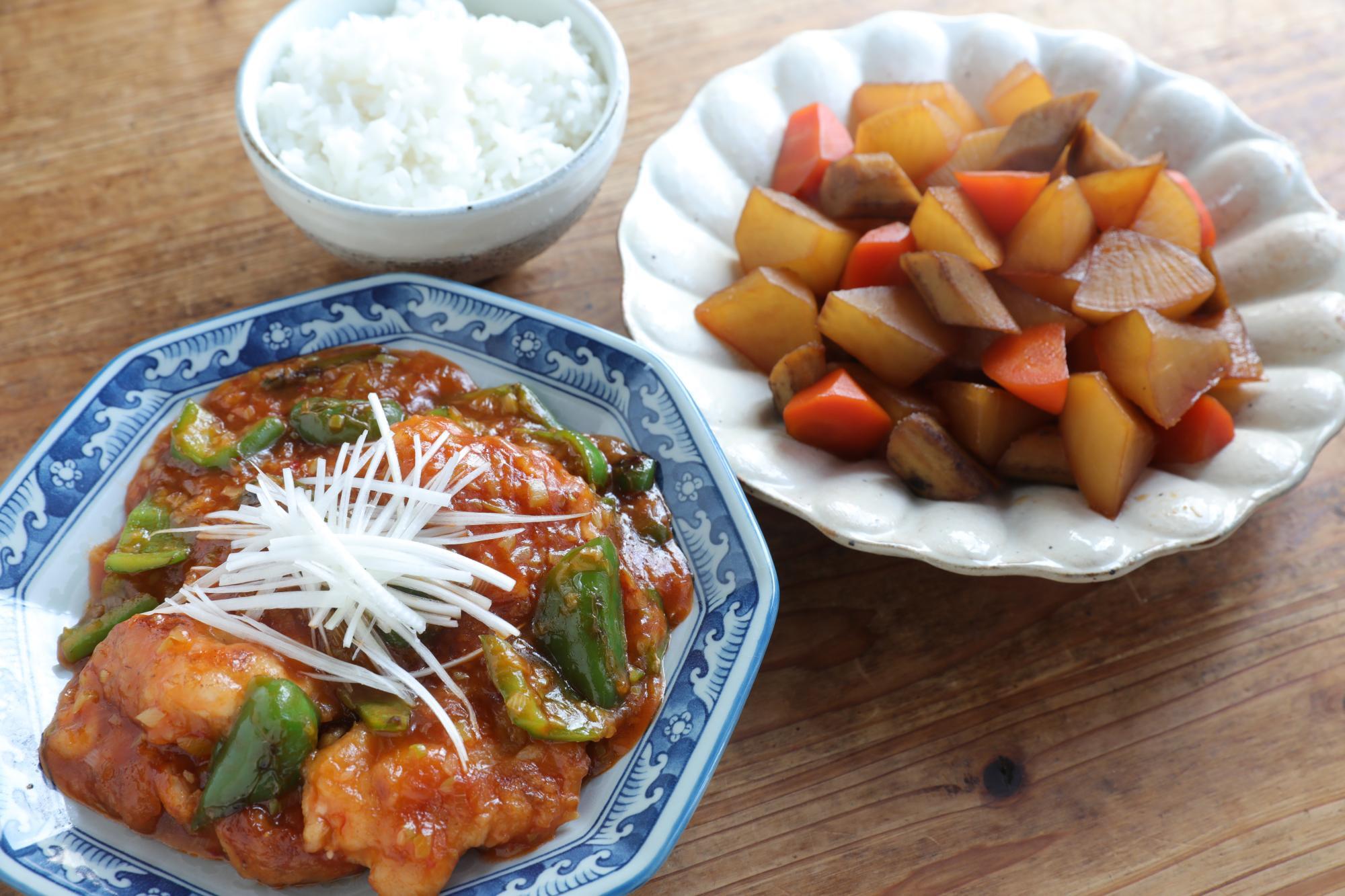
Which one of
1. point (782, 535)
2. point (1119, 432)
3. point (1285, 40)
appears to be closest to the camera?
point (1119, 432)

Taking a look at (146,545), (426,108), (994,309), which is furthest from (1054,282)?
(146,545)

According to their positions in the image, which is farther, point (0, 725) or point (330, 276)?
point (330, 276)

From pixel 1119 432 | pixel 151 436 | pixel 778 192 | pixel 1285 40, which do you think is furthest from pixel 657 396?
pixel 1285 40

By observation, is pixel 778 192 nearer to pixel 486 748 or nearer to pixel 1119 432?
pixel 1119 432

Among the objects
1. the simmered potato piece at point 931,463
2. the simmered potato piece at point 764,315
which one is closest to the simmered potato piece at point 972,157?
the simmered potato piece at point 764,315

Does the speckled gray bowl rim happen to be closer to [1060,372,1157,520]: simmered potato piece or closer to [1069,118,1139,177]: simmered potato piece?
[1069,118,1139,177]: simmered potato piece

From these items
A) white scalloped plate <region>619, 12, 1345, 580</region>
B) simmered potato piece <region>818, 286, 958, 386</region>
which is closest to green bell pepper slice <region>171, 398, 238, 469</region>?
white scalloped plate <region>619, 12, 1345, 580</region>

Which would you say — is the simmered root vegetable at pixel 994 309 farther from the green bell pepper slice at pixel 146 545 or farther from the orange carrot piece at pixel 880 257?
the green bell pepper slice at pixel 146 545
